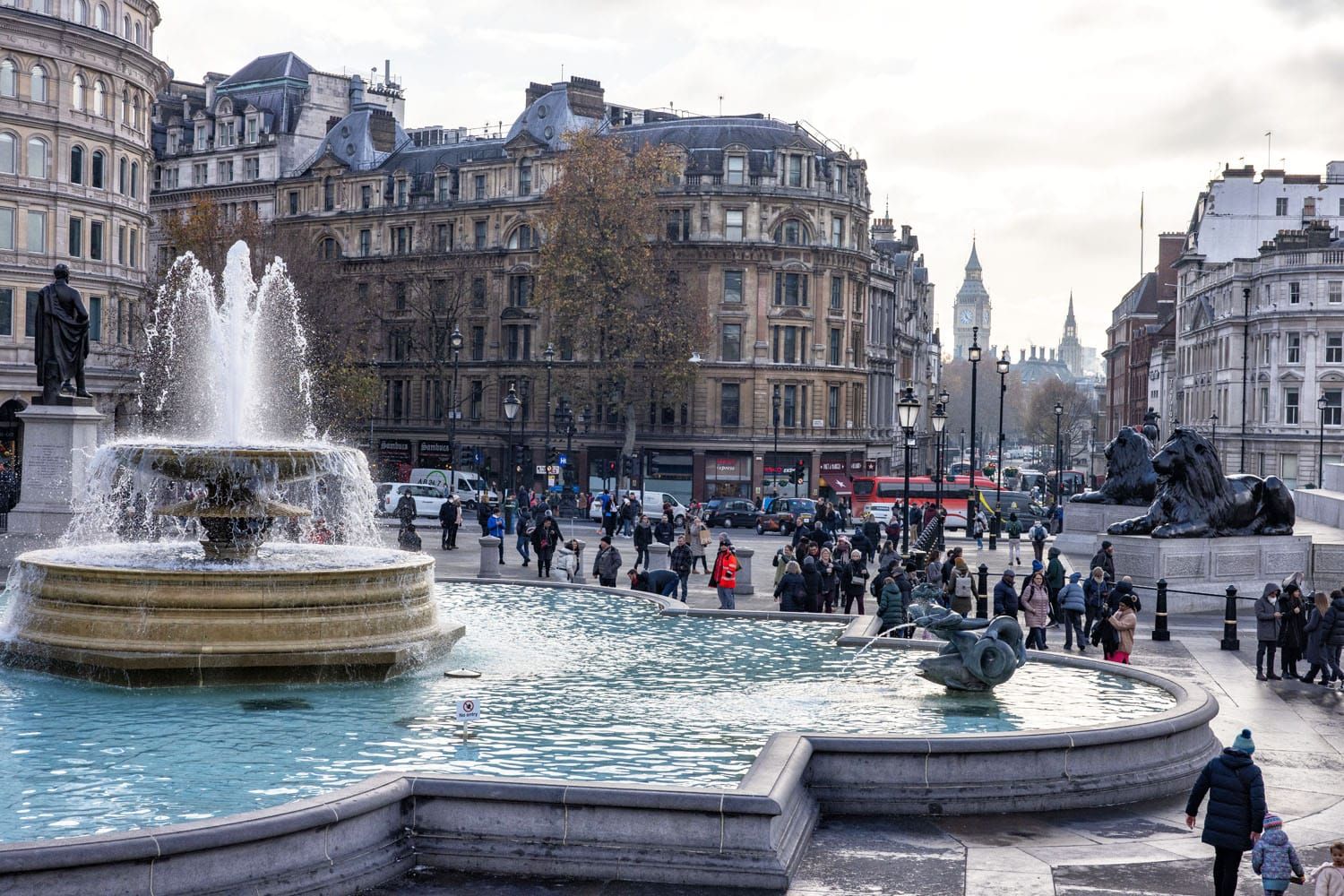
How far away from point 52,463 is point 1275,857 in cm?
2231

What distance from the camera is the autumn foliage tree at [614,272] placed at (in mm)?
64125

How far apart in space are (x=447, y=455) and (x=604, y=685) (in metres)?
63.7

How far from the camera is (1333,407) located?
253 ft

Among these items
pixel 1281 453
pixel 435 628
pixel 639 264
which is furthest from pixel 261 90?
pixel 435 628

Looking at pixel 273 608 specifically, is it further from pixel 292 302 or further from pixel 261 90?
pixel 261 90

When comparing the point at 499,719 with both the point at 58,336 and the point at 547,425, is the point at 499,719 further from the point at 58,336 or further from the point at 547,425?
the point at 547,425

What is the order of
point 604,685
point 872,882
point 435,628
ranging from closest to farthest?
1. point 872,882
2. point 604,685
3. point 435,628

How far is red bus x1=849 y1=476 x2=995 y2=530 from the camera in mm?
57656

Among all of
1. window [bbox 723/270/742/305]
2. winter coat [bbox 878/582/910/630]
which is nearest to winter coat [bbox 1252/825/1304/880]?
winter coat [bbox 878/582/910/630]

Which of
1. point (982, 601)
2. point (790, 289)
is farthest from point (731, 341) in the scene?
point (982, 601)

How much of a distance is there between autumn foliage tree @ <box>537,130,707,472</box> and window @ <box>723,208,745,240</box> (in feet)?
20.3

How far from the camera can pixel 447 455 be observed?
79.5 m

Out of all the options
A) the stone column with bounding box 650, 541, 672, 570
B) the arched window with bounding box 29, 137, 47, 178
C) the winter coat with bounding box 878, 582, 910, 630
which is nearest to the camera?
the winter coat with bounding box 878, 582, 910, 630

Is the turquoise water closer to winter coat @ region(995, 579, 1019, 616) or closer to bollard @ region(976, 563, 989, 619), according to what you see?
winter coat @ region(995, 579, 1019, 616)
